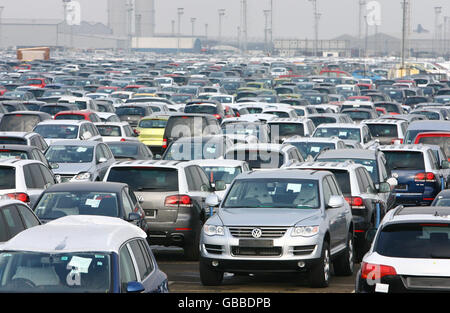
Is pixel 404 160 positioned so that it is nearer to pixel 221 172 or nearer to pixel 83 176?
pixel 221 172

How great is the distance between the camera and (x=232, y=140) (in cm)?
2738

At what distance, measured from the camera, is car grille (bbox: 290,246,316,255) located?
13.9m

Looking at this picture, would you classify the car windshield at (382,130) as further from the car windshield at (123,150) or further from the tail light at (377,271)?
the tail light at (377,271)

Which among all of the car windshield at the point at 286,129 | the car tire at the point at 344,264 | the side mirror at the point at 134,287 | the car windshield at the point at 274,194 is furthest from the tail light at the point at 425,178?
the side mirror at the point at 134,287

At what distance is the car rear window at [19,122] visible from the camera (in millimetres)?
31906

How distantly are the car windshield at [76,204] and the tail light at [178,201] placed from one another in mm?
2052

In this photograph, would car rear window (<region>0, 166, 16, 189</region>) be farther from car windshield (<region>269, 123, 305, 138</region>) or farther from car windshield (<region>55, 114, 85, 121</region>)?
car windshield (<region>55, 114, 85, 121</region>)

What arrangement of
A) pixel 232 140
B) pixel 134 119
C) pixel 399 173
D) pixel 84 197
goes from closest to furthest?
pixel 84 197 → pixel 399 173 → pixel 232 140 → pixel 134 119

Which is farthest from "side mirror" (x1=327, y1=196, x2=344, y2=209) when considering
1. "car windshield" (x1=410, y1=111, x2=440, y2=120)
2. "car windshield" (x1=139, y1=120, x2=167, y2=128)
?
"car windshield" (x1=410, y1=111, x2=440, y2=120)

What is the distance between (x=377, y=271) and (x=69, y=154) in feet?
47.4

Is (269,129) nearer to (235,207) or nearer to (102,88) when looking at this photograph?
(235,207)

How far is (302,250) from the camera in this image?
1391 centimetres

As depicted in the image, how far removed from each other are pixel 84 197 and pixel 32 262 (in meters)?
6.42
